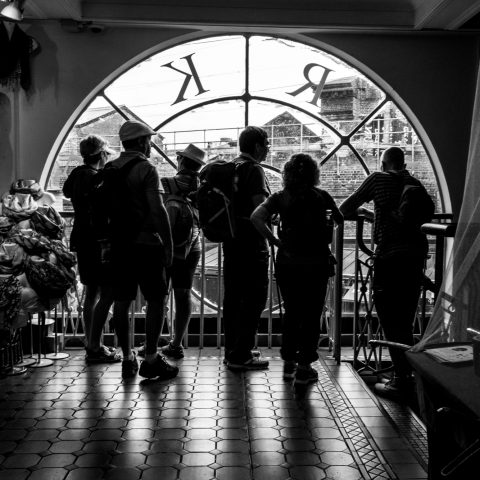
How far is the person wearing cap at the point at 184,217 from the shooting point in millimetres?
3959

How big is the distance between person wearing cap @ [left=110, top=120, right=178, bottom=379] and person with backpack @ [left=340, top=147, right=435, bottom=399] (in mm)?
1027

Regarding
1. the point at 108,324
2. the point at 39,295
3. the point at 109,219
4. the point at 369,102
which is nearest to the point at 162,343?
the point at 108,324

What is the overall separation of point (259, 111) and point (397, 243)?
106 inches

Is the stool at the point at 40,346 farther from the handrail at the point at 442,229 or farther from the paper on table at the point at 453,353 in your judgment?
the paper on table at the point at 453,353

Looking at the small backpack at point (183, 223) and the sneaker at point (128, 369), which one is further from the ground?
the small backpack at point (183, 223)

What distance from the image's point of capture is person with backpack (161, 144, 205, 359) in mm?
3959

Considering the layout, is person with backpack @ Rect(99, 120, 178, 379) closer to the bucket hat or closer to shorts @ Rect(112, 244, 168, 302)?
shorts @ Rect(112, 244, 168, 302)

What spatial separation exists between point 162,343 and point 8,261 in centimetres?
141

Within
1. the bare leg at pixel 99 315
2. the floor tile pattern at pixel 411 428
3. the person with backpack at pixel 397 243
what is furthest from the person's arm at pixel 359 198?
the bare leg at pixel 99 315

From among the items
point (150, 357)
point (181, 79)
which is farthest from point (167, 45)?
point (150, 357)

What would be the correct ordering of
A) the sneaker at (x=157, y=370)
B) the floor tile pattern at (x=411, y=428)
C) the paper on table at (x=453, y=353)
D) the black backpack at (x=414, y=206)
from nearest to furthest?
the paper on table at (x=453, y=353) < the floor tile pattern at (x=411, y=428) < the black backpack at (x=414, y=206) < the sneaker at (x=157, y=370)

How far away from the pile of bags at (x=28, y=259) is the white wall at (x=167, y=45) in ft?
4.48

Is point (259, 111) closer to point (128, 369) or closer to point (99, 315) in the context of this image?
point (99, 315)

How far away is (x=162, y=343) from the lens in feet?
16.3
